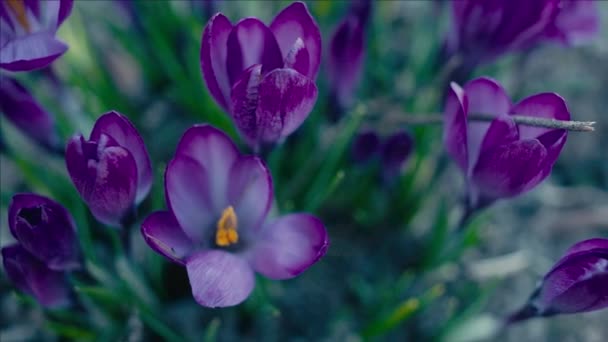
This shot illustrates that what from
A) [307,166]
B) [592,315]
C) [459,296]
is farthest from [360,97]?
[592,315]

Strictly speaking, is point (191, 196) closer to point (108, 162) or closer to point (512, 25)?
point (108, 162)

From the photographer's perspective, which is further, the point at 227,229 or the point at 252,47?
the point at 227,229

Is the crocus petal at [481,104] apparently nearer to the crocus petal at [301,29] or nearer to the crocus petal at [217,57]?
the crocus petal at [301,29]

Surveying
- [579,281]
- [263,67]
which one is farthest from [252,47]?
[579,281]

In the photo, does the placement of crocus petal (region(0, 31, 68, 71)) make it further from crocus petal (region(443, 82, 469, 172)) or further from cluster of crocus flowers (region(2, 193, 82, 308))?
crocus petal (region(443, 82, 469, 172))

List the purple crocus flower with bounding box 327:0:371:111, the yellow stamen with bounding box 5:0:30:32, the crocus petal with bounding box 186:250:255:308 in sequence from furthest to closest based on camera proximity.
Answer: the purple crocus flower with bounding box 327:0:371:111
the yellow stamen with bounding box 5:0:30:32
the crocus petal with bounding box 186:250:255:308

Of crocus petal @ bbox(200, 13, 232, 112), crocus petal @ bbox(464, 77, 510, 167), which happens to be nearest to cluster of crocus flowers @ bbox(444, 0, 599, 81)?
crocus petal @ bbox(464, 77, 510, 167)

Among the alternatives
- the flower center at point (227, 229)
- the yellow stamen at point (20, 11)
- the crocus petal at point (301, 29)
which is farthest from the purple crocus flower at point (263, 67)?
the yellow stamen at point (20, 11)
